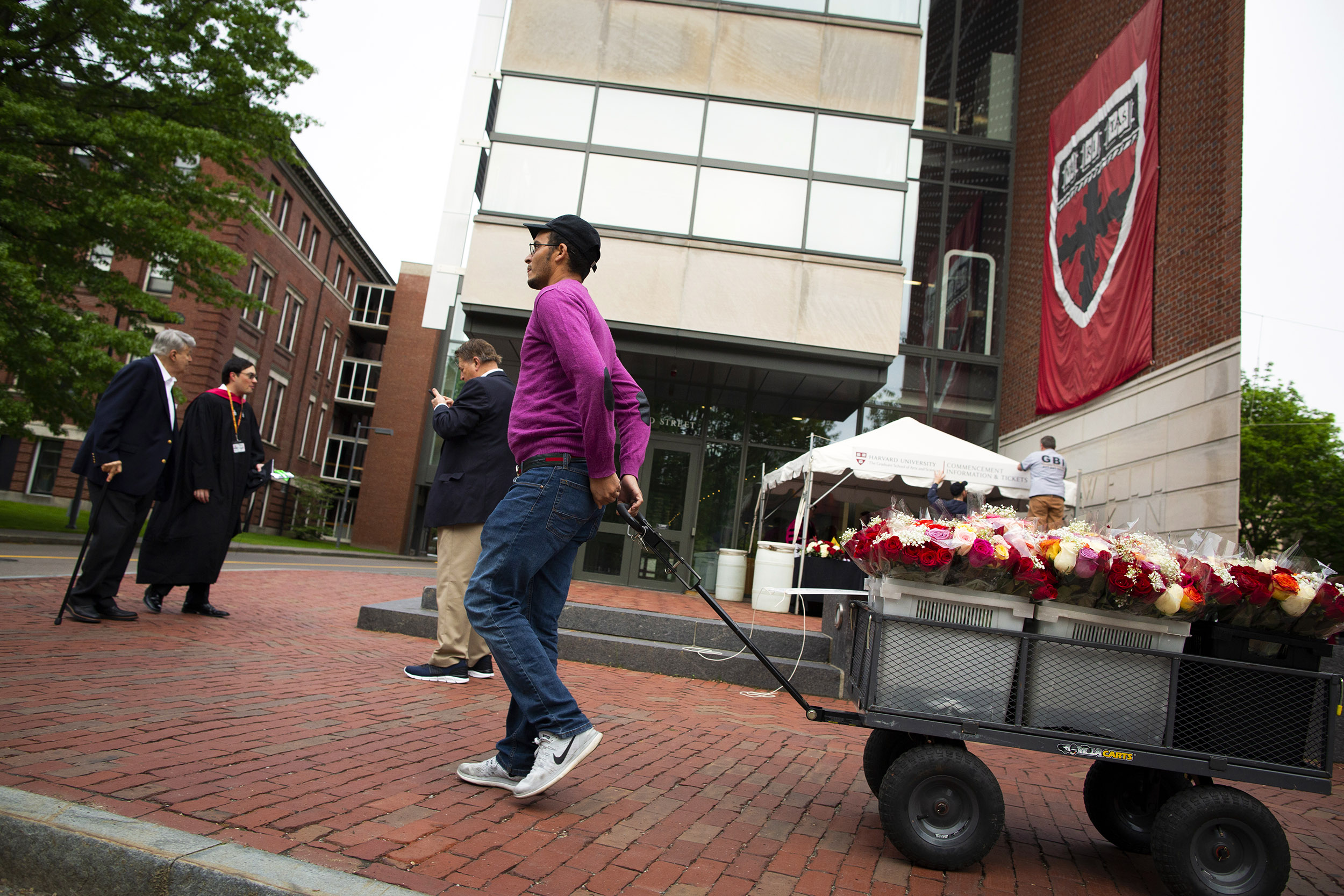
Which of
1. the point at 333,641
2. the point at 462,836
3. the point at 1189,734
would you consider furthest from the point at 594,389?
the point at 333,641

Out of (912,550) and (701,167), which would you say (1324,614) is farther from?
(701,167)

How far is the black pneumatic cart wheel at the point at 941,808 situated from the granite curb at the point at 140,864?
5.31ft

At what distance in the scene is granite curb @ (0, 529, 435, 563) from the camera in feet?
40.3

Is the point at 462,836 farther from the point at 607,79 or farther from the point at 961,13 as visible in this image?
the point at 961,13

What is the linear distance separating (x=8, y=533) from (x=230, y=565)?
3.17 meters

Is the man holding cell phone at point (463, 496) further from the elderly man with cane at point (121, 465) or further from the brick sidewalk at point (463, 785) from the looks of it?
the elderly man with cane at point (121, 465)

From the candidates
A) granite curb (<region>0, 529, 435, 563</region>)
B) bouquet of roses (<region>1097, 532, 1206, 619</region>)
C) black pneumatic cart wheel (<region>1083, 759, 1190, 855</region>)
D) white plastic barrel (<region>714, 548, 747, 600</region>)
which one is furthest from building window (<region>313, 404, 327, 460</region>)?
bouquet of roses (<region>1097, 532, 1206, 619</region>)

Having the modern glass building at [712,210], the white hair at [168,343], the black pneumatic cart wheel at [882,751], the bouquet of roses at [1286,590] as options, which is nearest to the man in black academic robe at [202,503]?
the white hair at [168,343]

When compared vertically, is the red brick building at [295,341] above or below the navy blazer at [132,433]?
above

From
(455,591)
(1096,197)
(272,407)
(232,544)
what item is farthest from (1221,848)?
(272,407)

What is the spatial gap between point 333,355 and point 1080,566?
49488 millimetres

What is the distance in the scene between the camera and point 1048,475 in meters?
10.3

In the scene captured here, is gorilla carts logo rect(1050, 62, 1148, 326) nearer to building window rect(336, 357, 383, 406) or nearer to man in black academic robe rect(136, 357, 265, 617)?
man in black academic robe rect(136, 357, 265, 617)

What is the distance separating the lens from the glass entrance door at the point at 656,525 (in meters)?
14.2
